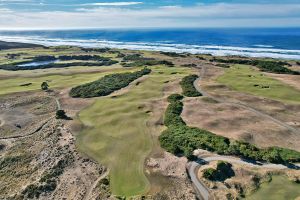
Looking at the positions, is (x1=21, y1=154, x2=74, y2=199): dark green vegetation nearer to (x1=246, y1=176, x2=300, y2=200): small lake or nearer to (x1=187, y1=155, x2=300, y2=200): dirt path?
(x1=187, y1=155, x2=300, y2=200): dirt path

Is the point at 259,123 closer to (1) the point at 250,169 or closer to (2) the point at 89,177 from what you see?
(1) the point at 250,169

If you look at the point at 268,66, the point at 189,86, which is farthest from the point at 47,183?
the point at 268,66

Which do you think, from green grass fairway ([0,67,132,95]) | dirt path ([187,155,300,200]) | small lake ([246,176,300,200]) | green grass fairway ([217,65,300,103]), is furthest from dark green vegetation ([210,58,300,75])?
small lake ([246,176,300,200])

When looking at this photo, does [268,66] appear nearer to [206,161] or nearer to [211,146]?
[211,146]

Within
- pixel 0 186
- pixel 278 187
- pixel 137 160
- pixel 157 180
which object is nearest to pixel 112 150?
pixel 137 160

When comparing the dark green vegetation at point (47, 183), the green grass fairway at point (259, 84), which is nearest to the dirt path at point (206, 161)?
the dark green vegetation at point (47, 183)

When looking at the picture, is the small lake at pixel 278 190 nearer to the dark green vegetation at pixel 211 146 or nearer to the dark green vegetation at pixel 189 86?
the dark green vegetation at pixel 211 146
